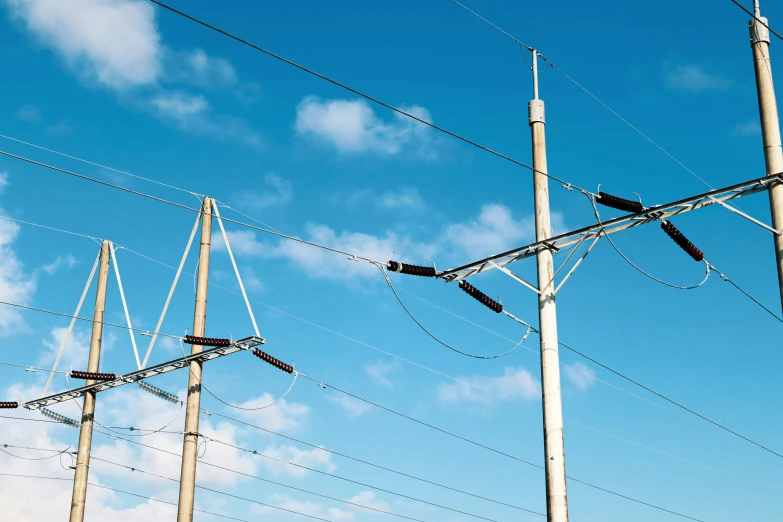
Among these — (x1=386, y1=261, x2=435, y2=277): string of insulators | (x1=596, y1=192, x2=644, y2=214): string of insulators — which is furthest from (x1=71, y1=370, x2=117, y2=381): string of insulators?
(x1=596, y1=192, x2=644, y2=214): string of insulators

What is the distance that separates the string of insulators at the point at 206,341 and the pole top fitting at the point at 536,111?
439 inches

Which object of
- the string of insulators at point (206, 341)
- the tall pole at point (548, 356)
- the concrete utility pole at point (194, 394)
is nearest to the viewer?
the tall pole at point (548, 356)

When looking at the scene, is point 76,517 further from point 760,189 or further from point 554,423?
point 760,189

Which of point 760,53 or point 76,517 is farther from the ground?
point 760,53

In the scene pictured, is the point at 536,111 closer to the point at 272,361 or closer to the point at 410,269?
the point at 410,269

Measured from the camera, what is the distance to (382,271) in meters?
20.8

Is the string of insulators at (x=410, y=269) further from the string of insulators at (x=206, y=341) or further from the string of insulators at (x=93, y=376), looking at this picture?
the string of insulators at (x=93, y=376)

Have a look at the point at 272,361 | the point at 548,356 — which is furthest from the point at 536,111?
the point at 272,361

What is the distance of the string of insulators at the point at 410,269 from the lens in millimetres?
19781

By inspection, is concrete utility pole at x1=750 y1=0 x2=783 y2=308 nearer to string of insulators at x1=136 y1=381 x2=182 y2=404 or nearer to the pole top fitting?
the pole top fitting

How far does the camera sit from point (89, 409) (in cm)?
3169

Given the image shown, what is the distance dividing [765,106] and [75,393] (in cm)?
2329

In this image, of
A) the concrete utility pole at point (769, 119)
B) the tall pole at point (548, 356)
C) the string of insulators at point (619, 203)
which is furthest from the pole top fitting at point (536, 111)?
the concrete utility pole at point (769, 119)

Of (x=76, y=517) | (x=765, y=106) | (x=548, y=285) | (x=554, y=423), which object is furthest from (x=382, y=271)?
(x=76, y=517)
